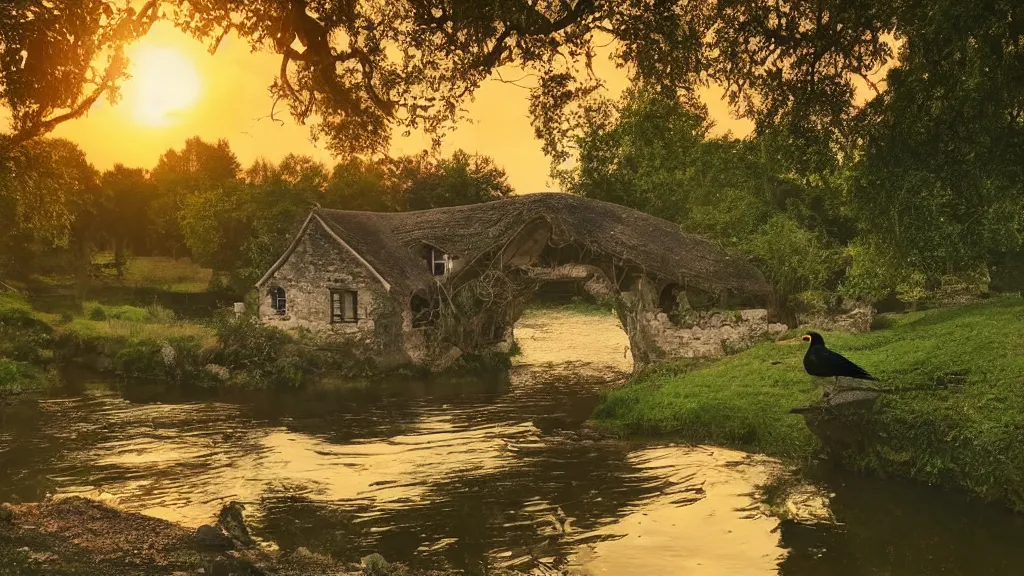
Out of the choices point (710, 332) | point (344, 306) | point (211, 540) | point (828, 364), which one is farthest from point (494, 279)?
point (211, 540)

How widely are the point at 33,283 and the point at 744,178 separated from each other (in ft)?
155

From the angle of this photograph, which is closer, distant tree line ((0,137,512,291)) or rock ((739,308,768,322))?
rock ((739,308,768,322))

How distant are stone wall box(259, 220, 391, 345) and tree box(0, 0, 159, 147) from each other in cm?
1965

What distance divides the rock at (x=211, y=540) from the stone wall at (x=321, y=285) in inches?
851

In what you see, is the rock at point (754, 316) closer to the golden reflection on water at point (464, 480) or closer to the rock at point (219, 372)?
the golden reflection on water at point (464, 480)

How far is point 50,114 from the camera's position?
14078mm

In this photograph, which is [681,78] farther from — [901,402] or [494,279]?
[494,279]

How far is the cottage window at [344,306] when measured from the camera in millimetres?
34562

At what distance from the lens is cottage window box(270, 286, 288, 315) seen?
36.5 metres

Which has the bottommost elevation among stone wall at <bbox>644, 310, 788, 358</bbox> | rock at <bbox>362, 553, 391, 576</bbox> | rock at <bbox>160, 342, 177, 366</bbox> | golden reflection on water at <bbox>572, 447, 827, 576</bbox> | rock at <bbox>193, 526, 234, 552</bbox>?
golden reflection on water at <bbox>572, 447, 827, 576</bbox>

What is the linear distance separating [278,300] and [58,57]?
24.2 m

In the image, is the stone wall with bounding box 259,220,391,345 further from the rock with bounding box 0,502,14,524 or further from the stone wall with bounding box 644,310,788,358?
the rock with bounding box 0,502,14,524

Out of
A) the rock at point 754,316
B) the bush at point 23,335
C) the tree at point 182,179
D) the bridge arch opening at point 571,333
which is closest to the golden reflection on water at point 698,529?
the rock at point 754,316

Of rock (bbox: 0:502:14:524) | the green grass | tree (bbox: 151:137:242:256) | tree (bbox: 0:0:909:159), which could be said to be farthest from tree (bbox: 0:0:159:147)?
tree (bbox: 151:137:242:256)
